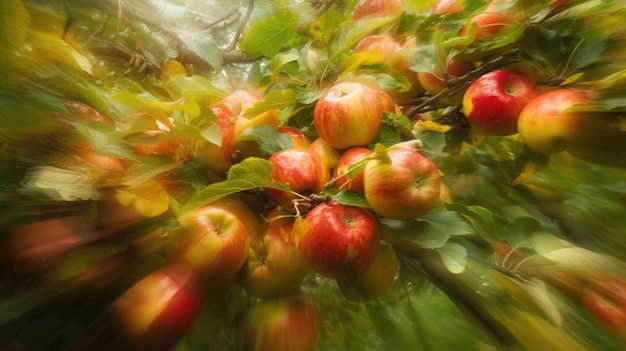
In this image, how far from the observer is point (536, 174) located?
1.75ft

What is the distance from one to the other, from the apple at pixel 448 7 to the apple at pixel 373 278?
348mm

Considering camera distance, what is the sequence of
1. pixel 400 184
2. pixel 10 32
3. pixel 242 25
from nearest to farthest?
pixel 10 32, pixel 400 184, pixel 242 25

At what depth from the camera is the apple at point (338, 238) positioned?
402mm

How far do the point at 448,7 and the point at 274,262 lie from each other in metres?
0.44

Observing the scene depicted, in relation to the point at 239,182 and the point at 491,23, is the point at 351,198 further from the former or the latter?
the point at 491,23

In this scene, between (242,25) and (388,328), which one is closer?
(388,328)

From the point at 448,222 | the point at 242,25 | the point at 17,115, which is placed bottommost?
the point at 448,222

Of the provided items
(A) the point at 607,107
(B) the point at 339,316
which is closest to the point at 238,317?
(B) the point at 339,316

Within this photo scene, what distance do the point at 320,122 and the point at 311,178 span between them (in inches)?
3.3

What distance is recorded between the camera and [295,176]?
0.45 metres

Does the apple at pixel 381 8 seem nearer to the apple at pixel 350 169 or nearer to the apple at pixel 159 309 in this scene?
the apple at pixel 350 169

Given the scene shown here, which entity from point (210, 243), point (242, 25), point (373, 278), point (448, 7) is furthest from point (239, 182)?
point (242, 25)

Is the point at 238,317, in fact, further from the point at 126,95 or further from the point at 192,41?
the point at 192,41

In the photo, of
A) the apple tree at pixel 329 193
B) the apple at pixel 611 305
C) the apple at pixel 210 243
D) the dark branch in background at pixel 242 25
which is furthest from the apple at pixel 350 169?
Answer: the dark branch in background at pixel 242 25
